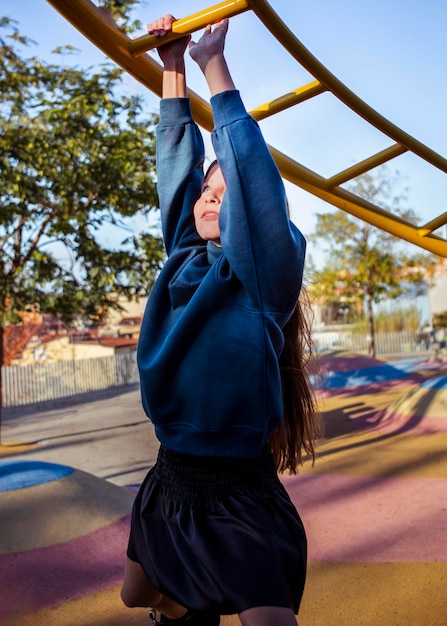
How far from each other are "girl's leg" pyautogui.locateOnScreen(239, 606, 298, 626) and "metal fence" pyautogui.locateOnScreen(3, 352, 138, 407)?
1547 cm

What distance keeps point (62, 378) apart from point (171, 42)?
1659cm

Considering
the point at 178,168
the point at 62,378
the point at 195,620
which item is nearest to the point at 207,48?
the point at 178,168

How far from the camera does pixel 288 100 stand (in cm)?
246

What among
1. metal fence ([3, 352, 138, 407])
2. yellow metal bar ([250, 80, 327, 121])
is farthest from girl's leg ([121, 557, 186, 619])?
metal fence ([3, 352, 138, 407])

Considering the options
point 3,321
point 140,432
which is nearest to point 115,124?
point 3,321

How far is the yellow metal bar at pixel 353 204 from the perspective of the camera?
9.73 ft

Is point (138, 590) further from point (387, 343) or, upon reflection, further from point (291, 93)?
point (387, 343)

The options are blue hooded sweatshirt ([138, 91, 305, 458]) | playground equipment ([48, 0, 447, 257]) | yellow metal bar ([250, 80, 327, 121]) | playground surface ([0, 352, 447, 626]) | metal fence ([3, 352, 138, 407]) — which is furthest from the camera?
metal fence ([3, 352, 138, 407])

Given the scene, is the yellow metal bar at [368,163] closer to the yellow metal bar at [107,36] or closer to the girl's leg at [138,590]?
the yellow metal bar at [107,36]

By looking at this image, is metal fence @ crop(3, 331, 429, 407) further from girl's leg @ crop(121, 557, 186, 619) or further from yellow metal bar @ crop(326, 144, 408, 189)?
girl's leg @ crop(121, 557, 186, 619)

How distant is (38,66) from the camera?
24.4 ft

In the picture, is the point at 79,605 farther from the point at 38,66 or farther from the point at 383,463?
the point at 38,66

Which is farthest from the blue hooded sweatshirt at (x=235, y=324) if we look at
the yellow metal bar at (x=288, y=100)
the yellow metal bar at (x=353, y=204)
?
the yellow metal bar at (x=353, y=204)

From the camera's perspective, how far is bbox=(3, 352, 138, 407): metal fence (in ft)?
55.2
